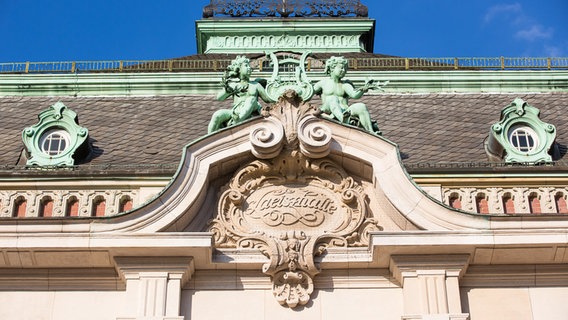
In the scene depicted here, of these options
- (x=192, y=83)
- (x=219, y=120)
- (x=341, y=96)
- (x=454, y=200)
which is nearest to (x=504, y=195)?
(x=454, y=200)

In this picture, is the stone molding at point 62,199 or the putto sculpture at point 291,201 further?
the stone molding at point 62,199

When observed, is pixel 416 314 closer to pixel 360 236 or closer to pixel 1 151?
pixel 360 236

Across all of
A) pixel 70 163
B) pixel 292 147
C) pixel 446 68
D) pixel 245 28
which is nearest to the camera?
pixel 292 147

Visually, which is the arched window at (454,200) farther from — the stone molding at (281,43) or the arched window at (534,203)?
the stone molding at (281,43)

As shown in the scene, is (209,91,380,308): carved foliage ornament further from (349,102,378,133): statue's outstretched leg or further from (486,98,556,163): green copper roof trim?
(486,98,556,163): green copper roof trim

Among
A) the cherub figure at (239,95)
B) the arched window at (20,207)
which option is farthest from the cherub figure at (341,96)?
the arched window at (20,207)

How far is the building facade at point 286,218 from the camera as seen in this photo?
17.0 m

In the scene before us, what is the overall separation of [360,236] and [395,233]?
78cm

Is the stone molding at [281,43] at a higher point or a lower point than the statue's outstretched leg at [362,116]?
higher

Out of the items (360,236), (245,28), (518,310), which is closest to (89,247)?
(360,236)

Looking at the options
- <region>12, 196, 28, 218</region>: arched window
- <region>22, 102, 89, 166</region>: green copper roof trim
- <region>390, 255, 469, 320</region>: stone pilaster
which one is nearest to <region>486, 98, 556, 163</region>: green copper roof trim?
<region>390, 255, 469, 320</region>: stone pilaster

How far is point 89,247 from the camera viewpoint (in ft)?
55.5

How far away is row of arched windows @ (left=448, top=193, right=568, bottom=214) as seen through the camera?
59.3 feet

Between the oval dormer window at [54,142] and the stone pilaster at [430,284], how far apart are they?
6.03m
